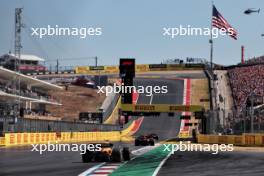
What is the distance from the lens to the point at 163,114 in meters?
96.4

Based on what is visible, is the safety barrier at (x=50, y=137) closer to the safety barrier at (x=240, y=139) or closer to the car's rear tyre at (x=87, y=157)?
the safety barrier at (x=240, y=139)

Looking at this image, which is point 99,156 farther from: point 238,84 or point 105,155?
point 238,84

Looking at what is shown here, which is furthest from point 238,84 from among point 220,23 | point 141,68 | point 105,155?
point 105,155

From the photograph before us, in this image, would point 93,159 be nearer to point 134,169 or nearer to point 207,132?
point 134,169

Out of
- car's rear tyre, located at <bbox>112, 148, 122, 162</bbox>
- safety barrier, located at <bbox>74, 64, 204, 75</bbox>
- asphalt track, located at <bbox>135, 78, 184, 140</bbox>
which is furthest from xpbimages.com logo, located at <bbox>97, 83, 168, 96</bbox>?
car's rear tyre, located at <bbox>112, 148, 122, 162</bbox>

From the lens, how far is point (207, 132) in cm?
5062

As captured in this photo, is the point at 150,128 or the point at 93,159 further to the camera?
the point at 150,128

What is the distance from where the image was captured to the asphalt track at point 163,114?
82419 mm

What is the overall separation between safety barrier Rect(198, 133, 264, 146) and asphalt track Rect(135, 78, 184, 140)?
25.9 m

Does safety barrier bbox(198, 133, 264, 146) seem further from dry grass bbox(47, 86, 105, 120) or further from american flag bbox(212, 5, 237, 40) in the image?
dry grass bbox(47, 86, 105, 120)

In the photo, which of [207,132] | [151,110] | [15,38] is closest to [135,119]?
[151,110]

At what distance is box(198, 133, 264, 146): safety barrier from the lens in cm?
4141

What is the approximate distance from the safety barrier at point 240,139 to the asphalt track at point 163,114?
25893 mm

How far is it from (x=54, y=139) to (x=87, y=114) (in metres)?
29.3
